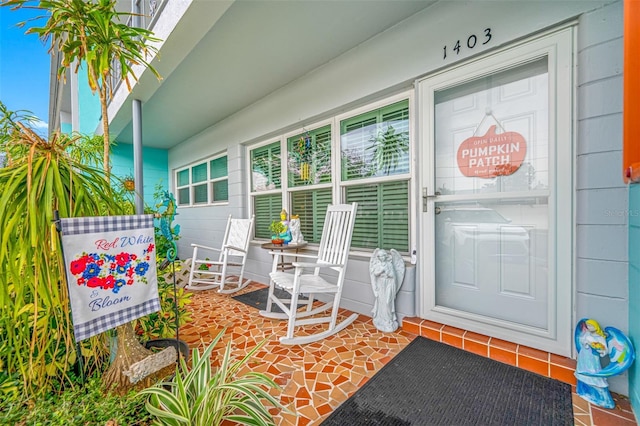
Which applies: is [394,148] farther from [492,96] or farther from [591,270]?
[591,270]

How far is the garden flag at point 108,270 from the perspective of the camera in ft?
3.41

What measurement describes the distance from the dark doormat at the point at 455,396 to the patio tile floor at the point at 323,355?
7 cm

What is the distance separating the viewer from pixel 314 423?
1.26 meters

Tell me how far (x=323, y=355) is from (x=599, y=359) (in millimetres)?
1567

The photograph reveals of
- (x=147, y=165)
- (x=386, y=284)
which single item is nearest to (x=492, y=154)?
(x=386, y=284)

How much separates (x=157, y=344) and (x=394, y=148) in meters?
2.43

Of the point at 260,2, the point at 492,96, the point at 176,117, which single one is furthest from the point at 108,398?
the point at 176,117

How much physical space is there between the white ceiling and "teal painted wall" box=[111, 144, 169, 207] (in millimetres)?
2129

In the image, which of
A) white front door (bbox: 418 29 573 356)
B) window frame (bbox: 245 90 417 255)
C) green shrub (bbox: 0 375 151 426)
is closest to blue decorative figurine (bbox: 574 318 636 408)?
white front door (bbox: 418 29 573 356)

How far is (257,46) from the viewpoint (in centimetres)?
243

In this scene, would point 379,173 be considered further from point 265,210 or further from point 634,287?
point 265,210

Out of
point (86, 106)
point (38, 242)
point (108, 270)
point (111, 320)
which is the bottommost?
point (111, 320)

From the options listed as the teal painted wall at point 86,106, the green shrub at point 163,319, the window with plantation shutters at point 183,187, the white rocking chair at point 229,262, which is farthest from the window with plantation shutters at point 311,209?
the teal painted wall at point 86,106

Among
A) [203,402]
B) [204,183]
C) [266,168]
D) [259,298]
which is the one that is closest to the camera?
[203,402]
